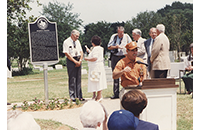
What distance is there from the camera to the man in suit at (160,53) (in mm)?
5938

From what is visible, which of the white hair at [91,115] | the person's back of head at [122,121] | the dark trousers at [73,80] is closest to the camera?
the person's back of head at [122,121]

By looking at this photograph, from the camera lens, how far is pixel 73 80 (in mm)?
7664

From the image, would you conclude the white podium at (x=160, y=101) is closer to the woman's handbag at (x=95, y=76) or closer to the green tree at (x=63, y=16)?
the woman's handbag at (x=95, y=76)

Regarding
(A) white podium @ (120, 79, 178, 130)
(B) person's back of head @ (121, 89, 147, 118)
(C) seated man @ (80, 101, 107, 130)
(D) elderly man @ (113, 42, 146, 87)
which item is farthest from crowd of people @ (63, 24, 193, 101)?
(C) seated man @ (80, 101, 107, 130)

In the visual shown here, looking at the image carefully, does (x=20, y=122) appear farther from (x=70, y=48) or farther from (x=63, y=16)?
(x=63, y=16)

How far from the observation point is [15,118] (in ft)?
6.48

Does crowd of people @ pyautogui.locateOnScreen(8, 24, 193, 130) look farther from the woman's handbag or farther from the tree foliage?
the tree foliage

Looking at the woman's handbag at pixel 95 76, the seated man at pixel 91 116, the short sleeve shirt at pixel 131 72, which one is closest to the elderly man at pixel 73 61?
the woman's handbag at pixel 95 76

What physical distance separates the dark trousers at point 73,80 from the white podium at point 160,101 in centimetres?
374

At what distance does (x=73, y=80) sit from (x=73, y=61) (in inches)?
24.6

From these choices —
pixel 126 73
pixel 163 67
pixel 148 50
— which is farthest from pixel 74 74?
pixel 126 73

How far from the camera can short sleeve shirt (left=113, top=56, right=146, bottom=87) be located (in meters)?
4.59

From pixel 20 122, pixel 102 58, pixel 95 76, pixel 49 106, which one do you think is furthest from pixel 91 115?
pixel 102 58

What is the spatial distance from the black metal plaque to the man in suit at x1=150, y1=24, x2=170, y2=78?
2.97 metres
